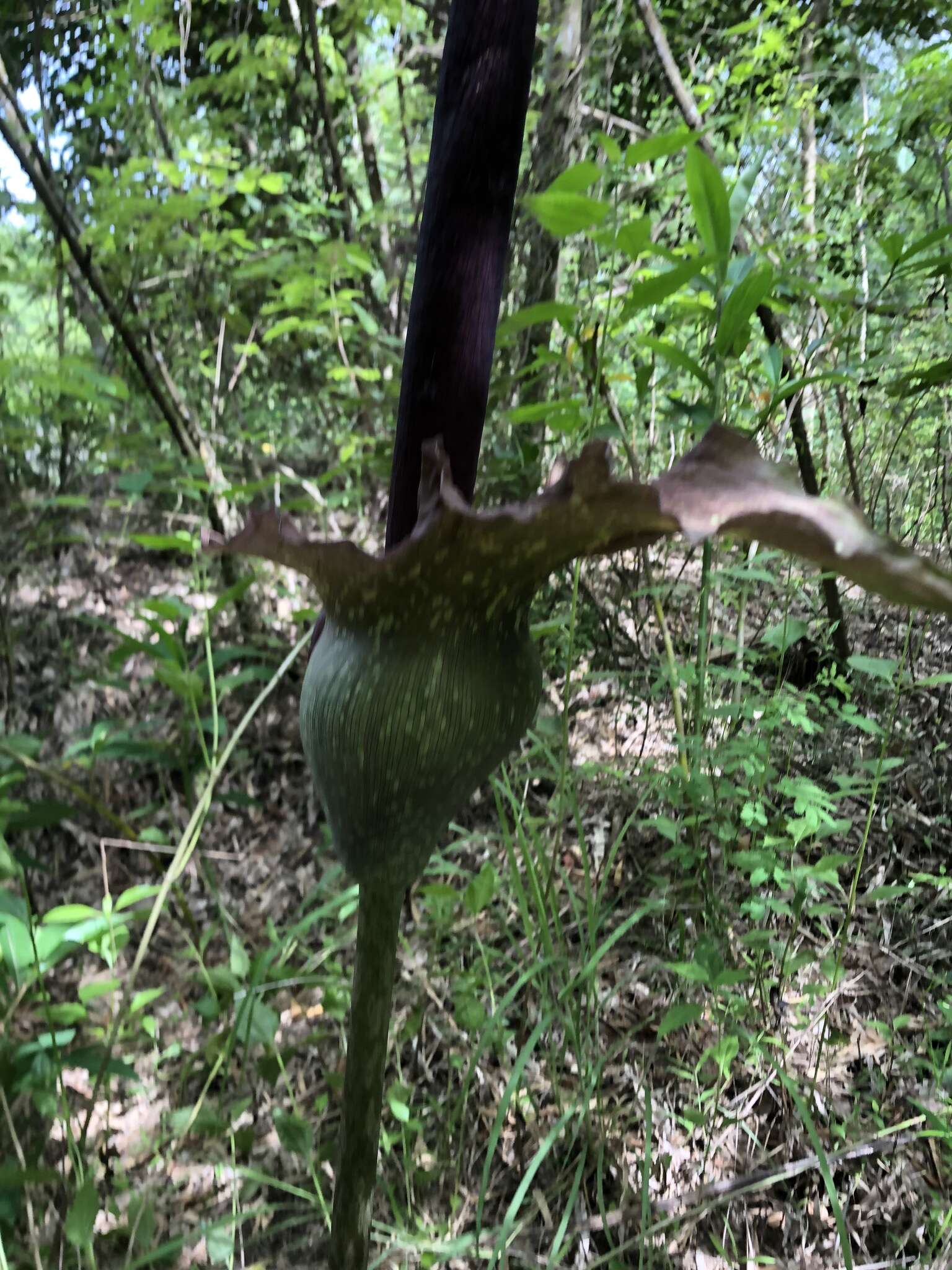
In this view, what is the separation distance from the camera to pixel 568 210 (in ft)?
2.31

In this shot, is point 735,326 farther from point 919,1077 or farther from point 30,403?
point 30,403

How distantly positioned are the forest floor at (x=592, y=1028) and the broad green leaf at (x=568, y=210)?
0.53 meters

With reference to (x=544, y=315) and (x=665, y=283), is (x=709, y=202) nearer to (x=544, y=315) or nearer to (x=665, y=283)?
(x=665, y=283)

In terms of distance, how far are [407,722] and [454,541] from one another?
0.09 meters

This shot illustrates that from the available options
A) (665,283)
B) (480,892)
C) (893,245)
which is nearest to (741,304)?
(665,283)

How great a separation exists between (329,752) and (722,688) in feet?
3.18

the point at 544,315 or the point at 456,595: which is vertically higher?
the point at 544,315

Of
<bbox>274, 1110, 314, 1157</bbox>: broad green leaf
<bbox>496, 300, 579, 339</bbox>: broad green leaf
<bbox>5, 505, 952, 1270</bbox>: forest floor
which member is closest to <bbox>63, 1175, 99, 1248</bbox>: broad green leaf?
<bbox>5, 505, 952, 1270</bbox>: forest floor

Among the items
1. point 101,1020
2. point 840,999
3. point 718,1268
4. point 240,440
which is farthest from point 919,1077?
point 240,440

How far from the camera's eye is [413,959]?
1.01m

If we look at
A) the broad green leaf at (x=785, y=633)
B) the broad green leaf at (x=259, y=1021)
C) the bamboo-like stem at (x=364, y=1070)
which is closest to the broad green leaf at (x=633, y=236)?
the broad green leaf at (x=785, y=633)

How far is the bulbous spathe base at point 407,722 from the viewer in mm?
352

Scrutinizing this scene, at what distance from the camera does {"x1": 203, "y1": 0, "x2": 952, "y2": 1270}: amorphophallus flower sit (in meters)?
0.30

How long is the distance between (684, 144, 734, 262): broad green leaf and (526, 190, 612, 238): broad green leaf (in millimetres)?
75
